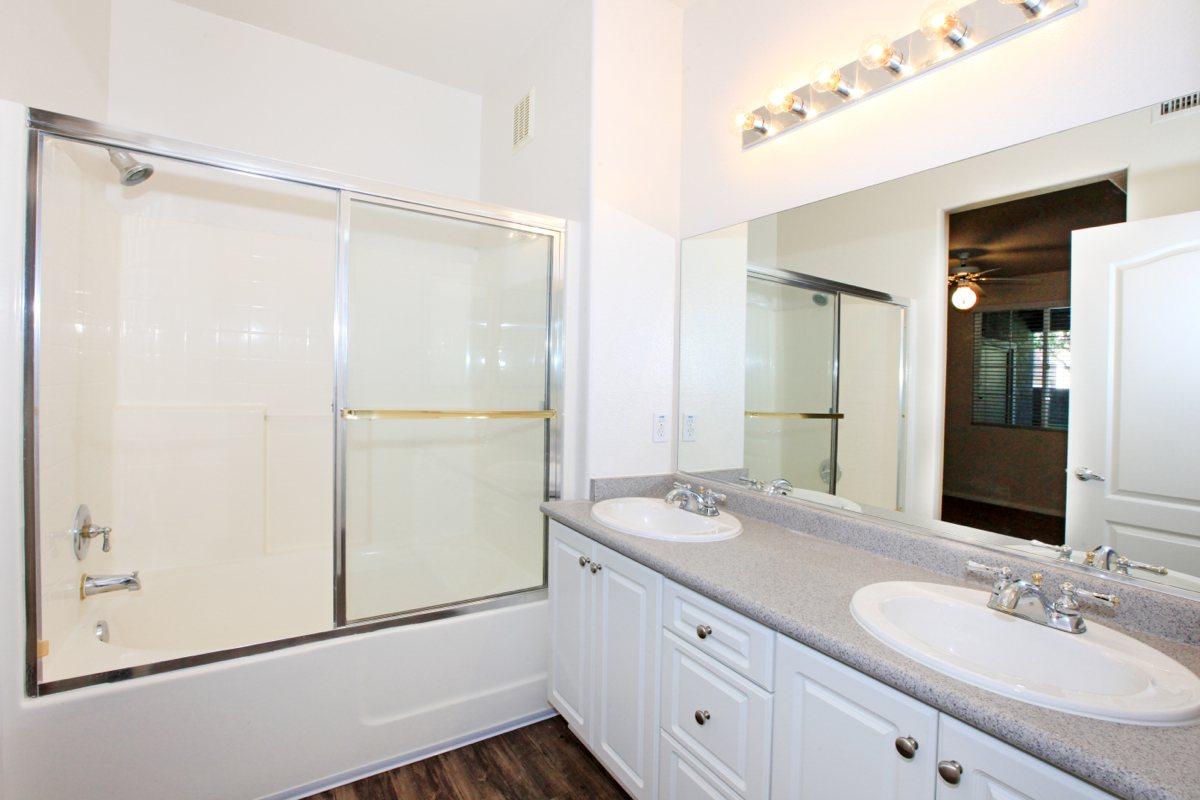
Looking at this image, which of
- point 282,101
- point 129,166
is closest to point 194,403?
point 129,166

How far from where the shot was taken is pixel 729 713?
47.2 inches

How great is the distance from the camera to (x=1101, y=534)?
1112 millimetres

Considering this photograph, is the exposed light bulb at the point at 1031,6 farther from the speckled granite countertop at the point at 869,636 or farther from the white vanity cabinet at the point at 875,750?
the white vanity cabinet at the point at 875,750

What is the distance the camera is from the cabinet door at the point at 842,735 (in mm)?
858

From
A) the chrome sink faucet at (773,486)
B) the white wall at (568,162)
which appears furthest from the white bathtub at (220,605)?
the chrome sink faucet at (773,486)

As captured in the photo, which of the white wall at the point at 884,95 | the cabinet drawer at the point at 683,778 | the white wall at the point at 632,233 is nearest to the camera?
the white wall at the point at 884,95

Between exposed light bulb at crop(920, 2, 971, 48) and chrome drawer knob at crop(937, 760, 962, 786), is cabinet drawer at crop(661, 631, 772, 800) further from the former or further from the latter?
exposed light bulb at crop(920, 2, 971, 48)

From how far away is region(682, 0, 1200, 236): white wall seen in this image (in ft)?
3.63

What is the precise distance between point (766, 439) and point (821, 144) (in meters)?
1.00

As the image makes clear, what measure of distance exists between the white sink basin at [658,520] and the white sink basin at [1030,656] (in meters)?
0.55

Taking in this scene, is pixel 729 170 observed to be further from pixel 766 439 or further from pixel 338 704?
pixel 338 704

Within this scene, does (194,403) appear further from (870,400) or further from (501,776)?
(870,400)

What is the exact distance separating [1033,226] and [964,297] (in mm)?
204

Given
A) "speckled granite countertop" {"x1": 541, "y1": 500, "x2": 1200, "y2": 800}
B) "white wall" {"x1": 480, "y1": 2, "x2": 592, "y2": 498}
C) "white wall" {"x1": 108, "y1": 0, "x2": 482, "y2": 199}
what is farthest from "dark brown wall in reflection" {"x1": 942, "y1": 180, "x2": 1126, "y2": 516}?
"white wall" {"x1": 108, "y1": 0, "x2": 482, "y2": 199}
